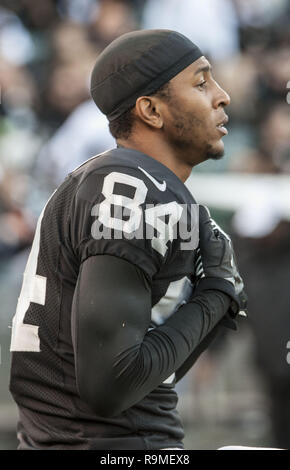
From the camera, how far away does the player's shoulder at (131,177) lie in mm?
2049

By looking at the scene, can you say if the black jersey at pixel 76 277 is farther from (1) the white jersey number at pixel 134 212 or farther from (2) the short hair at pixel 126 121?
(2) the short hair at pixel 126 121

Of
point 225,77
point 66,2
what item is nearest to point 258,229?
point 225,77

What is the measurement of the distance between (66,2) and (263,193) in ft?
6.29

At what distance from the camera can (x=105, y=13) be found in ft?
19.0

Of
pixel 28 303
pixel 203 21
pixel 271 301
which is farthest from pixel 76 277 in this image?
pixel 203 21

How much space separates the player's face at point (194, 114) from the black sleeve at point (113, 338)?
0.50 m

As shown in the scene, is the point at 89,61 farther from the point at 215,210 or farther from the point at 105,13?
the point at 215,210

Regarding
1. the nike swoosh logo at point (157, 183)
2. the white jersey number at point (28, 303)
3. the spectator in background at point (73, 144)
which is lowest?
the white jersey number at point (28, 303)

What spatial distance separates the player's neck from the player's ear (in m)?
0.05

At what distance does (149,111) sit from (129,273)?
55 centimetres

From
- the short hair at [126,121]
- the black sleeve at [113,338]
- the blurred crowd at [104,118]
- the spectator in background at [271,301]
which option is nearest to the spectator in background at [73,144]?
the blurred crowd at [104,118]

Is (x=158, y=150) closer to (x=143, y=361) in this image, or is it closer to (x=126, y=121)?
(x=126, y=121)

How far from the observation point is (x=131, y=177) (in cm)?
207
